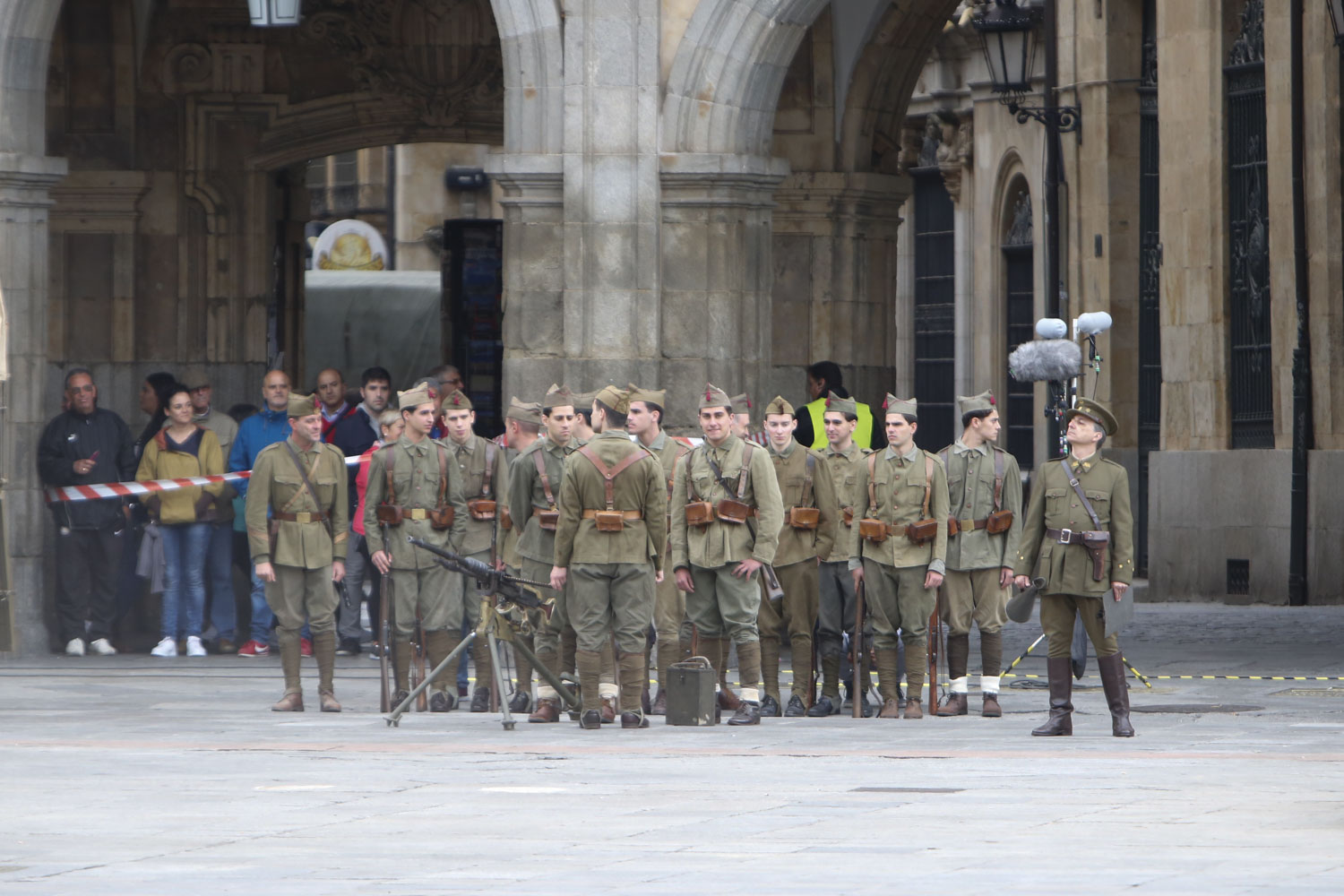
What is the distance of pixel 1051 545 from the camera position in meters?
13.8

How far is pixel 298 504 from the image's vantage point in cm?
1544

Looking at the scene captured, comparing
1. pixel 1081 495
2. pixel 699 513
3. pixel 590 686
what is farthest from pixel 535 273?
pixel 1081 495

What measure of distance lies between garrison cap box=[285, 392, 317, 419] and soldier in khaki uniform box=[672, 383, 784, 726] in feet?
7.31

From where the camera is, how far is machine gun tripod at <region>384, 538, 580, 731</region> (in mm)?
14031

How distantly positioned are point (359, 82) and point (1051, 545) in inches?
409

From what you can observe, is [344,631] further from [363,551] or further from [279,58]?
[279,58]

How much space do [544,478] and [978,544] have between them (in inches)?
89.2

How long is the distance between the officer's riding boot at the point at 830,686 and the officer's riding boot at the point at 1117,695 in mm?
1869

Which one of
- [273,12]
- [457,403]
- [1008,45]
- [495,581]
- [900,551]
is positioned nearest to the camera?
[495,581]

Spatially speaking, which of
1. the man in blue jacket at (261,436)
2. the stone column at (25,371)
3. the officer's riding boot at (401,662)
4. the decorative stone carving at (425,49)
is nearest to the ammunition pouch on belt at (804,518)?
the officer's riding boot at (401,662)

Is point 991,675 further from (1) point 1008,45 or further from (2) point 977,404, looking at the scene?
(1) point 1008,45

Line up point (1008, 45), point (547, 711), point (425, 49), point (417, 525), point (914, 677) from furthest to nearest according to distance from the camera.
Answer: point (425, 49) < point (1008, 45) < point (417, 525) < point (914, 677) < point (547, 711)

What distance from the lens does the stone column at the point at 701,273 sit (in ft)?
57.5

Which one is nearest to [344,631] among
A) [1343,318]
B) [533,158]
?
[533,158]
